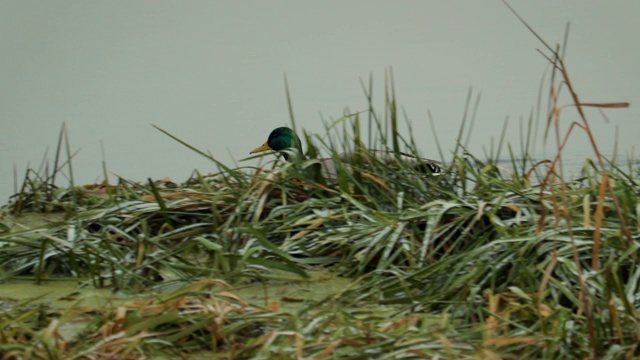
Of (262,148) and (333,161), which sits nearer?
(333,161)

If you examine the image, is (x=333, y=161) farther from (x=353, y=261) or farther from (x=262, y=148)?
(x=262, y=148)

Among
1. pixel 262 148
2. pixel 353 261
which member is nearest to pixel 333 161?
pixel 353 261

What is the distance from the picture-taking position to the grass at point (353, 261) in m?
2.48

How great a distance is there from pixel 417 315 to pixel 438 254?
0.59 metres

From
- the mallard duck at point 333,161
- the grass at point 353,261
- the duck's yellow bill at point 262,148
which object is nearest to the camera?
the grass at point 353,261

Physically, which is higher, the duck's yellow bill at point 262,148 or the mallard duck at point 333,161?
the mallard duck at point 333,161

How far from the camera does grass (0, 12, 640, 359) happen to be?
248 cm

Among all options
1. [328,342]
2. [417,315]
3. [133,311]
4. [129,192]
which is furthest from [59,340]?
[129,192]

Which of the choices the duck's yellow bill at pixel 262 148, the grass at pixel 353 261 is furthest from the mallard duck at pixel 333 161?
the duck's yellow bill at pixel 262 148

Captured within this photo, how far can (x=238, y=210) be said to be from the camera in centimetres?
363

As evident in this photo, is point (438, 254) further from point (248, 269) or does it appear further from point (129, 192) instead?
point (129, 192)

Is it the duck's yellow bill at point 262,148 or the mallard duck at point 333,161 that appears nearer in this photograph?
the mallard duck at point 333,161

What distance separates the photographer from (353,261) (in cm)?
329

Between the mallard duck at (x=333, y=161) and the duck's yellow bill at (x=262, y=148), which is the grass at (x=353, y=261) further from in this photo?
the duck's yellow bill at (x=262, y=148)
